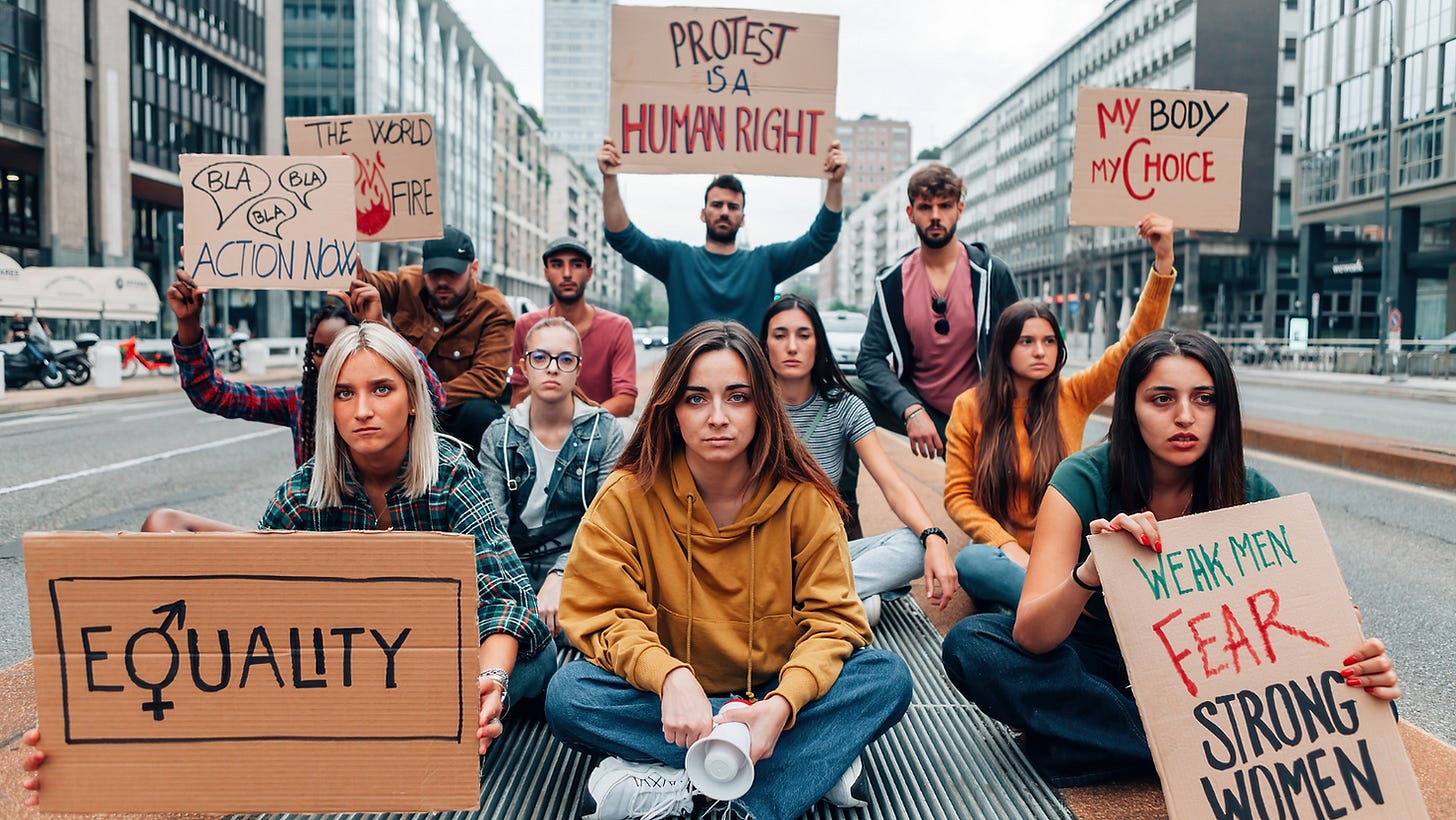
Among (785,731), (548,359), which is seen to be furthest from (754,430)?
(548,359)

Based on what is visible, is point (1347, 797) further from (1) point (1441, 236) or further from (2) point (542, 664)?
(1) point (1441, 236)

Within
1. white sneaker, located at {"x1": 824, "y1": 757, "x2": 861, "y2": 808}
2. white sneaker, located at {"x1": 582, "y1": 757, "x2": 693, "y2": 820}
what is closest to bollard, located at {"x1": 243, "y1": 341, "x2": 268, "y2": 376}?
white sneaker, located at {"x1": 582, "y1": 757, "x2": 693, "y2": 820}

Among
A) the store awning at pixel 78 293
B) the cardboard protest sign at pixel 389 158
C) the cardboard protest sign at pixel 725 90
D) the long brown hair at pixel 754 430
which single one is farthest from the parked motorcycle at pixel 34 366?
the long brown hair at pixel 754 430

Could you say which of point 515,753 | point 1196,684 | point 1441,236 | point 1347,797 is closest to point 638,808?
point 515,753

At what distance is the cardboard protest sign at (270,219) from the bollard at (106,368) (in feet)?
54.5

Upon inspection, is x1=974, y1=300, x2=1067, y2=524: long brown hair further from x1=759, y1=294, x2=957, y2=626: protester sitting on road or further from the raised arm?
the raised arm

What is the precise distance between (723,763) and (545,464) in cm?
193

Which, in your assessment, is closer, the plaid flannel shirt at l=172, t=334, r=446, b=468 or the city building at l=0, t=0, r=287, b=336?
the plaid flannel shirt at l=172, t=334, r=446, b=468

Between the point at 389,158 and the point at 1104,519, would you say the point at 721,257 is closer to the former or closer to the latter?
the point at 389,158

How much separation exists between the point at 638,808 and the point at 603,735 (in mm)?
189

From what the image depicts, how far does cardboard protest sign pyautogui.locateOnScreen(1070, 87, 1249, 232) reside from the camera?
431 centimetres

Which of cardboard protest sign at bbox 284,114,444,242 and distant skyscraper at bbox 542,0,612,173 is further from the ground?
distant skyscraper at bbox 542,0,612,173

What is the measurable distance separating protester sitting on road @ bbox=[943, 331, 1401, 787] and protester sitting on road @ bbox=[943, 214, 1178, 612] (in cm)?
106

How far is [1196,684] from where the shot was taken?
2.22 m
